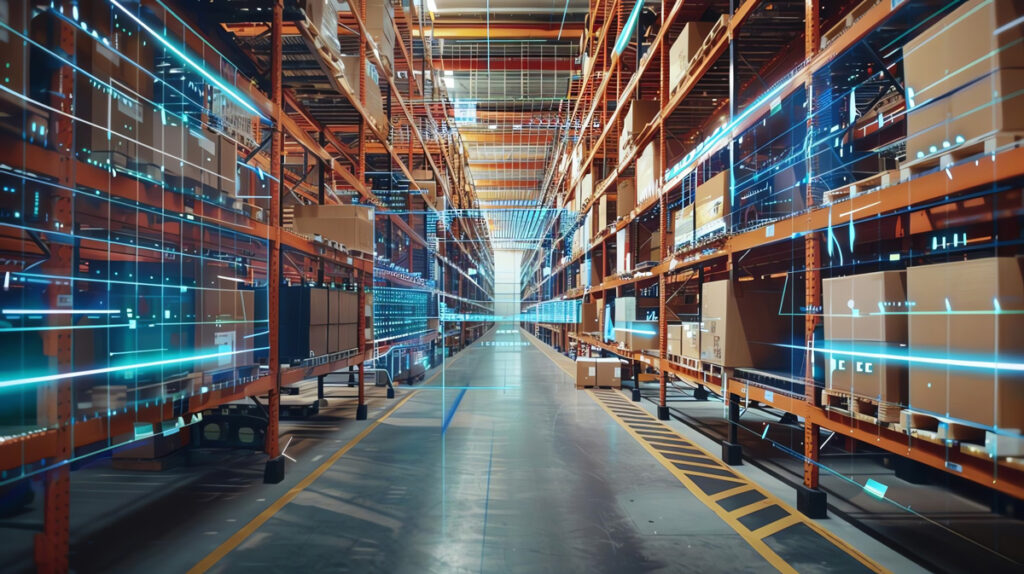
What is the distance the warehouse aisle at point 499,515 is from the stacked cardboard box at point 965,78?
2.66 metres

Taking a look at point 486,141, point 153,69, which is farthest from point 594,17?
point 153,69

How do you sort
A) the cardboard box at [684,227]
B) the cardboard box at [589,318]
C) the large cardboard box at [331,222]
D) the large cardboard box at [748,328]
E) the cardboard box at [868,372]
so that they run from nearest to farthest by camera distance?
the cardboard box at [868,372]
the large cardboard box at [748,328]
the cardboard box at [684,227]
the large cardboard box at [331,222]
the cardboard box at [589,318]

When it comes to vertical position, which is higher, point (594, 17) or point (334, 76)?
point (594, 17)

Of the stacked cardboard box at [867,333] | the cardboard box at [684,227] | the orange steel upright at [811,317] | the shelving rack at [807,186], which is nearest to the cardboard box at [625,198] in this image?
the shelving rack at [807,186]

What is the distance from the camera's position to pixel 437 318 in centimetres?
1605

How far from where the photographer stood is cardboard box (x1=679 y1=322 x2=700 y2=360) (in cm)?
569

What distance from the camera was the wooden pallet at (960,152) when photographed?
218 centimetres

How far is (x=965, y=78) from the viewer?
2363 millimetres

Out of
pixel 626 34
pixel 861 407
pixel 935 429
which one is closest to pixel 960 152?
pixel 935 429

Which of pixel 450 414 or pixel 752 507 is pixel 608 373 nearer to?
pixel 450 414

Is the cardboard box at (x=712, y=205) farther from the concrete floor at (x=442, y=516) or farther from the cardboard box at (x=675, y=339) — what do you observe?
the concrete floor at (x=442, y=516)

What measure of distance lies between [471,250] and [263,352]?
2130 centimetres

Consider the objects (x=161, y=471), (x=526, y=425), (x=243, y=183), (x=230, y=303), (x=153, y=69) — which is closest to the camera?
(x=153, y=69)

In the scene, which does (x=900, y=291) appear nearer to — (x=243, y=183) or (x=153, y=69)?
(x=153, y=69)
